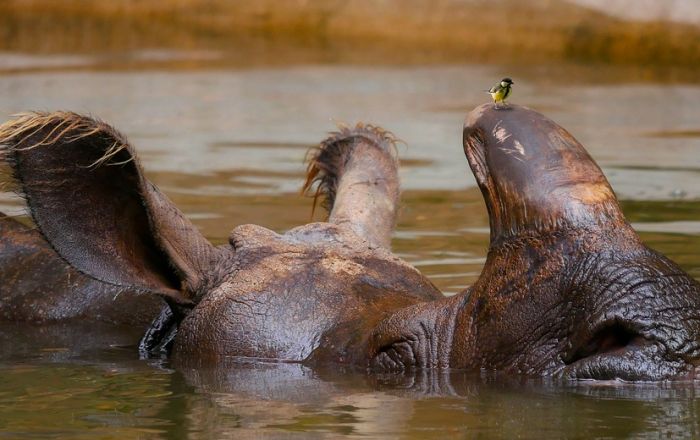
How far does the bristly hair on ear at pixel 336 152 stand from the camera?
7035 millimetres

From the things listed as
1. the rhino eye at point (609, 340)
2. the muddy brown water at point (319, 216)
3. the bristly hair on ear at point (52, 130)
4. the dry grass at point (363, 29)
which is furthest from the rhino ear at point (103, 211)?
the dry grass at point (363, 29)

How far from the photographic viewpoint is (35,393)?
5168 millimetres

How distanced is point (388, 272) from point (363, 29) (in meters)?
16.4

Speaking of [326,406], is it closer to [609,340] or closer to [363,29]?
[609,340]

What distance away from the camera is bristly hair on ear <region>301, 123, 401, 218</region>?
704cm

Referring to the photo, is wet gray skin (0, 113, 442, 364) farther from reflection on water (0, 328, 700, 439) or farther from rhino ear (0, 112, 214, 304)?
reflection on water (0, 328, 700, 439)

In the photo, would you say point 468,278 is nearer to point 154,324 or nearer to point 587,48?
point 154,324

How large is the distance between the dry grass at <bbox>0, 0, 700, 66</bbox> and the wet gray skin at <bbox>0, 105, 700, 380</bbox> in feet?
43.2

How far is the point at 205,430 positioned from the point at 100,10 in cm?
2090

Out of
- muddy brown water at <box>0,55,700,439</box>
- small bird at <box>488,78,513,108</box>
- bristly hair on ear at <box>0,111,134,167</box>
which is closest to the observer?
muddy brown water at <box>0,55,700,439</box>

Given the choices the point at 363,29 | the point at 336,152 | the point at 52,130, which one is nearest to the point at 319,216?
the point at 336,152

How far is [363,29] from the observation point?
2189 cm

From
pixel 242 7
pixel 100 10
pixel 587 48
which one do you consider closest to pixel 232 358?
pixel 587 48

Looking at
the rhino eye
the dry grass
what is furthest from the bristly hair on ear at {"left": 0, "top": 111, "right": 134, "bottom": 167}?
the dry grass
